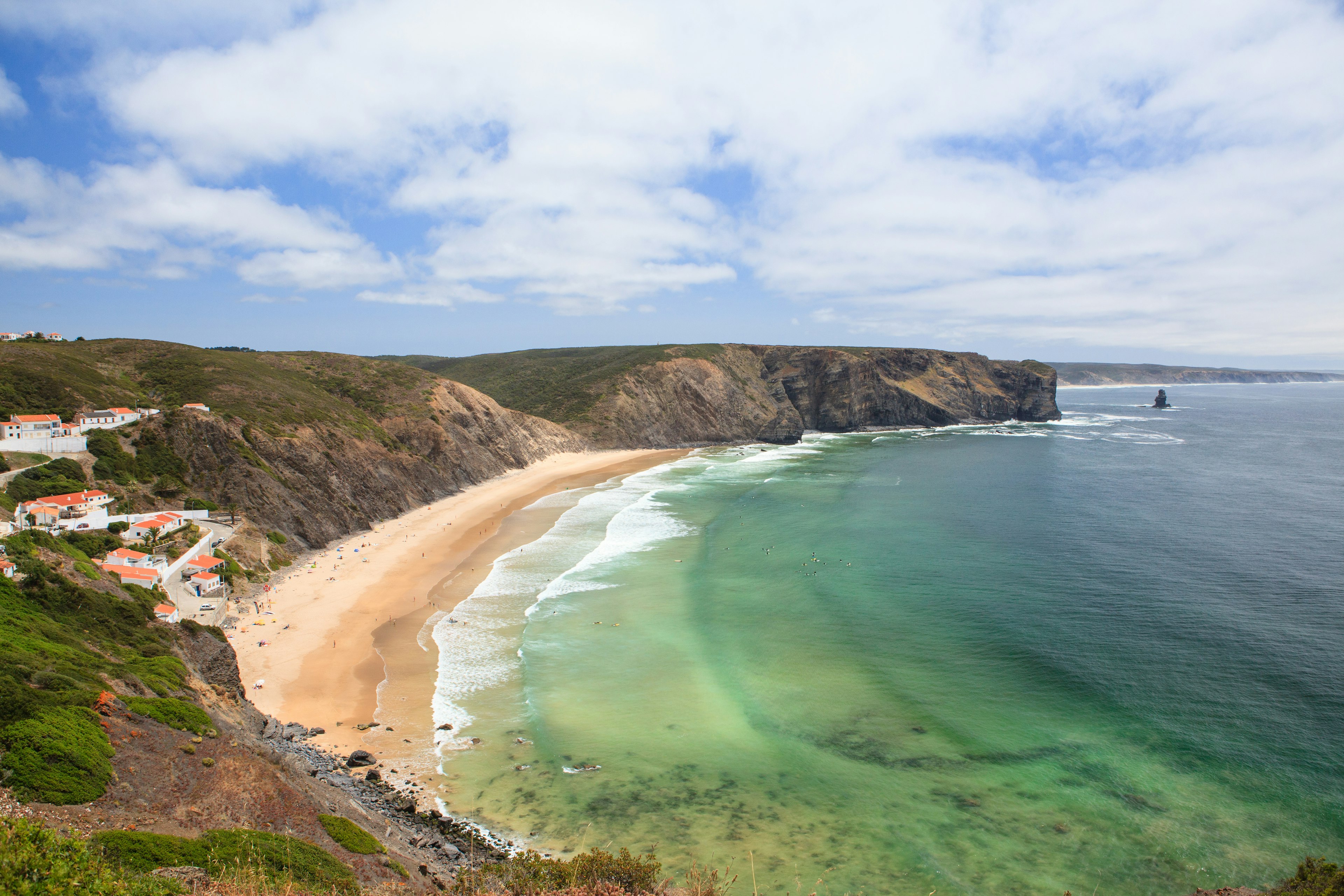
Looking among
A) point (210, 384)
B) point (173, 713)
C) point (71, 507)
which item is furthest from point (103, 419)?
point (173, 713)

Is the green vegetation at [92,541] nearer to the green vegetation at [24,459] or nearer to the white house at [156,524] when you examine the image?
the white house at [156,524]

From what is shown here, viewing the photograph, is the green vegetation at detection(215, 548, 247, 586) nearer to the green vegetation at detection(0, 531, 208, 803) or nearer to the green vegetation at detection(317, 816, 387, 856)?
the green vegetation at detection(0, 531, 208, 803)

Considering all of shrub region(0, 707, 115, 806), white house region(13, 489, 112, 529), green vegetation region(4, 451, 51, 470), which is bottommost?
shrub region(0, 707, 115, 806)

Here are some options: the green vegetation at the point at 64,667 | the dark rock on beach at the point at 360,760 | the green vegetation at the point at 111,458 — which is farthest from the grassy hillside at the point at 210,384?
the dark rock on beach at the point at 360,760

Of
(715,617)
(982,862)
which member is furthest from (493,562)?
(982,862)

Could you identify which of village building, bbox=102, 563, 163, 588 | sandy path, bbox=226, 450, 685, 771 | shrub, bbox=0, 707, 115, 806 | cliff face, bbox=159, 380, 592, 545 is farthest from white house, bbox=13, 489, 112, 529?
shrub, bbox=0, 707, 115, 806

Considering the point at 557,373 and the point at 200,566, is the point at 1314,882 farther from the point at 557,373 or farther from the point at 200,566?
the point at 557,373
